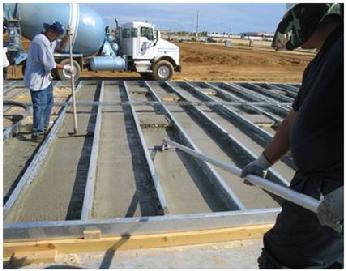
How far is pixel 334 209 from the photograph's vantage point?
55.9 inches

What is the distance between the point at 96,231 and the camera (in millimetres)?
2936

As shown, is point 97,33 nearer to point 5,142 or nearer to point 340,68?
point 5,142

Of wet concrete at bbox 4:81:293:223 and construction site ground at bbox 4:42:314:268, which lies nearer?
construction site ground at bbox 4:42:314:268

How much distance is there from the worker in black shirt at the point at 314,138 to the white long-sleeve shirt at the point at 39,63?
4036 mm

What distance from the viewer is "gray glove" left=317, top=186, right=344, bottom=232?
1.41 m

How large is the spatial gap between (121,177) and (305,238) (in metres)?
2.77

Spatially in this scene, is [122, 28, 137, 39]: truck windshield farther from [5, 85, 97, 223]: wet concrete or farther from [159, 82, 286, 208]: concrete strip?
[5, 85, 97, 223]: wet concrete

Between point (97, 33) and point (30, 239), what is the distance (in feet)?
39.9

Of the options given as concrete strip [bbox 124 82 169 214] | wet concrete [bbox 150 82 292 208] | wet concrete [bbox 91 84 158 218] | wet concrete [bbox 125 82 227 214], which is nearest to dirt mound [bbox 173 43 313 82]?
wet concrete [bbox 150 82 292 208]

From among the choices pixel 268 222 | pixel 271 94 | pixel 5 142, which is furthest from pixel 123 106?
pixel 268 222

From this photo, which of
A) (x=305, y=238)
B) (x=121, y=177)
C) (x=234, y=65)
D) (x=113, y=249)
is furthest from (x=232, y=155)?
(x=234, y=65)

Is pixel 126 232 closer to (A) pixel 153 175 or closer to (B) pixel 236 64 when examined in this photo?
(A) pixel 153 175

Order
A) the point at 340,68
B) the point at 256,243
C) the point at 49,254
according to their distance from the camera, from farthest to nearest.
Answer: the point at 256,243, the point at 49,254, the point at 340,68

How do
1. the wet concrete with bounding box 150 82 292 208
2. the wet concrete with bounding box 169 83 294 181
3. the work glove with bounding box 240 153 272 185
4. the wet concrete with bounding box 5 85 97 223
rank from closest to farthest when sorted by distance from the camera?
the work glove with bounding box 240 153 272 185, the wet concrete with bounding box 5 85 97 223, the wet concrete with bounding box 150 82 292 208, the wet concrete with bounding box 169 83 294 181
